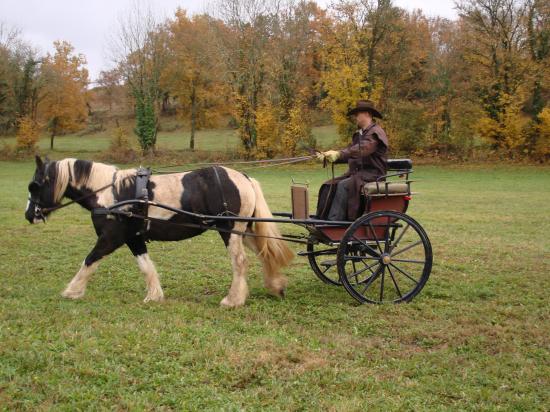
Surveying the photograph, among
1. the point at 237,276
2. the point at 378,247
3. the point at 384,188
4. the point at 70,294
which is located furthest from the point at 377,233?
the point at 70,294

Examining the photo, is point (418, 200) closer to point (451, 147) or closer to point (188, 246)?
point (188, 246)

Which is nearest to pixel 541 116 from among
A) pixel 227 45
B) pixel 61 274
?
pixel 227 45

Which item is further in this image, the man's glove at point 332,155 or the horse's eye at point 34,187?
the horse's eye at point 34,187

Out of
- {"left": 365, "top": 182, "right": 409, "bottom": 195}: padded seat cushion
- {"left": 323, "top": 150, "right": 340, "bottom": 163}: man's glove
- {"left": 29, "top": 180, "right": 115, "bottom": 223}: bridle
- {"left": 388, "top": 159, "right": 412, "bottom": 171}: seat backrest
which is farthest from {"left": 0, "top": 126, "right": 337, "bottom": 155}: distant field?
{"left": 29, "top": 180, "right": 115, "bottom": 223}: bridle

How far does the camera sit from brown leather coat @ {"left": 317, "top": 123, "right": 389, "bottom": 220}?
21.4 feet

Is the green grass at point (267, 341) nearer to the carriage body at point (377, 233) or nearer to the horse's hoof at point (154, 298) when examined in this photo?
the horse's hoof at point (154, 298)

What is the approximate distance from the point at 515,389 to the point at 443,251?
618 cm

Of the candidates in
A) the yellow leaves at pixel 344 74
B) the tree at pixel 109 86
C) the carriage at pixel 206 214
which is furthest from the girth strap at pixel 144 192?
the tree at pixel 109 86

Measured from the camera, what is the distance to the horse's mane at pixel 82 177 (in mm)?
6691

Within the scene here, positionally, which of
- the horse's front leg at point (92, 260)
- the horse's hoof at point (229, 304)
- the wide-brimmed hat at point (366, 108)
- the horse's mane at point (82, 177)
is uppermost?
the wide-brimmed hat at point (366, 108)

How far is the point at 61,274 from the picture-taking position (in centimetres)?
836

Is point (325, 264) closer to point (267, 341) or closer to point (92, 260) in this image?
point (267, 341)

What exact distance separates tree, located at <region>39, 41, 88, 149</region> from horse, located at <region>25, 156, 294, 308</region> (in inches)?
1619

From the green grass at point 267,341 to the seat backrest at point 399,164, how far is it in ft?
5.57
